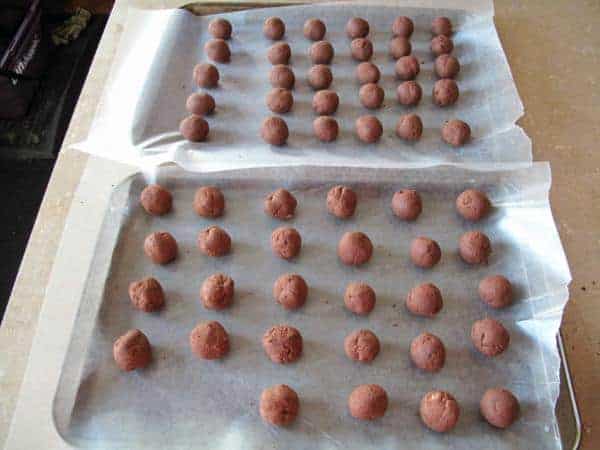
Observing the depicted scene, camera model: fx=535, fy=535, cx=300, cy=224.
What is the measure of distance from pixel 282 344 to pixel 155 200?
578 mm

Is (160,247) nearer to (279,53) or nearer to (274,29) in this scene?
(279,53)

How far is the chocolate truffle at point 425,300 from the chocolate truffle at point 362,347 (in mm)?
144

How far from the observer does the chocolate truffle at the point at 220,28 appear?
206cm

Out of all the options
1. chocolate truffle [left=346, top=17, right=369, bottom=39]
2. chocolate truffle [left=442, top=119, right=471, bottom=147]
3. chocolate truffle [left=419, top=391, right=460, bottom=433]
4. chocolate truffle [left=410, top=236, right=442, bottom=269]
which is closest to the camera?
chocolate truffle [left=419, top=391, right=460, bottom=433]

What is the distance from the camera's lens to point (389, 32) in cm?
213

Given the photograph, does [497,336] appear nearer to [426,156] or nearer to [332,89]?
[426,156]

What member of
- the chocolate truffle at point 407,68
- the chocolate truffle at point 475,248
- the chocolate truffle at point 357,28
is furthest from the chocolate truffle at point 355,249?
the chocolate truffle at point 357,28

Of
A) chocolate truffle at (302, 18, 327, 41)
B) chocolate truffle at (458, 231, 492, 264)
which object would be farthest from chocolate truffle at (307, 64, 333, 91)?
chocolate truffle at (458, 231, 492, 264)

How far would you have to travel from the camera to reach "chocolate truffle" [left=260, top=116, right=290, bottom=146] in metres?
1.74

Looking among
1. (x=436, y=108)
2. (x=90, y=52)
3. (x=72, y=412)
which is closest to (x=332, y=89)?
(x=436, y=108)

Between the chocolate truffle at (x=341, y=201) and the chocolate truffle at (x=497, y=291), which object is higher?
the chocolate truffle at (x=341, y=201)

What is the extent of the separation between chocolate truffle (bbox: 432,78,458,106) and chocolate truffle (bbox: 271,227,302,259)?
76 cm

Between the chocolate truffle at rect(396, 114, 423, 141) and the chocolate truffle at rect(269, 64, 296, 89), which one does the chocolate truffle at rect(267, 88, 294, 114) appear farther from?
the chocolate truffle at rect(396, 114, 423, 141)

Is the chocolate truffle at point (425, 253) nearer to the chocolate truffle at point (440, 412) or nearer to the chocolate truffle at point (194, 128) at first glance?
the chocolate truffle at point (440, 412)
